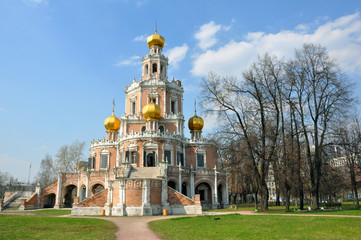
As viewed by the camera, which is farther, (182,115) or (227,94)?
(182,115)

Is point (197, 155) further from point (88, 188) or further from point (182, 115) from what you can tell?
point (88, 188)

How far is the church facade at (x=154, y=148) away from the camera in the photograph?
124 ft

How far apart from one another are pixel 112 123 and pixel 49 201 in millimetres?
15796

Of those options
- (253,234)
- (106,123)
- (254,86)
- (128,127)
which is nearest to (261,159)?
(254,86)

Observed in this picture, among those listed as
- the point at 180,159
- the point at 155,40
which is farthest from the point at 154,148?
the point at 155,40

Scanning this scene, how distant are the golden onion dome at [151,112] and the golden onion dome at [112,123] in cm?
839

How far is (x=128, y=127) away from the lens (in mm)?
41688

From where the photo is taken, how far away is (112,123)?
152 feet

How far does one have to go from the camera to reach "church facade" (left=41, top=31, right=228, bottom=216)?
37.7m

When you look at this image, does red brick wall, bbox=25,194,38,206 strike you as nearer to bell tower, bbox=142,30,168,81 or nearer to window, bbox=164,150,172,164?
window, bbox=164,150,172,164

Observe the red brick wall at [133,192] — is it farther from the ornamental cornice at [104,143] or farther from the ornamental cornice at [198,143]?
the ornamental cornice at [104,143]

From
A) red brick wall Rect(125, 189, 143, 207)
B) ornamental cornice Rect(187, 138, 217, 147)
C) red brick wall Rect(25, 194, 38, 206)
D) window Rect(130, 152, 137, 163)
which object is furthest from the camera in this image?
ornamental cornice Rect(187, 138, 217, 147)

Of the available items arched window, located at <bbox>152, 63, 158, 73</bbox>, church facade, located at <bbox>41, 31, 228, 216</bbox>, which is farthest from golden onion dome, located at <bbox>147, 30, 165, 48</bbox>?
arched window, located at <bbox>152, 63, 158, 73</bbox>

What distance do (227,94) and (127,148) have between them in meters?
17.6
